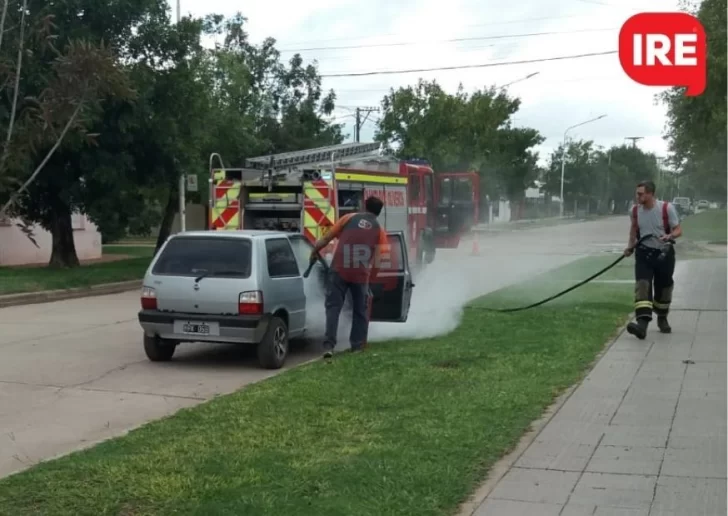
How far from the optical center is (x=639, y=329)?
10609 millimetres

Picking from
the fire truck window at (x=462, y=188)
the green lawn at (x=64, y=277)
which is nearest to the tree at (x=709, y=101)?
the fire truck window at (x=462, y=188)

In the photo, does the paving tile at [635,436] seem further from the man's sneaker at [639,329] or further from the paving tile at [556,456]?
the man's sneaker at [639,329]

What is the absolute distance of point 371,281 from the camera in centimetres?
1062

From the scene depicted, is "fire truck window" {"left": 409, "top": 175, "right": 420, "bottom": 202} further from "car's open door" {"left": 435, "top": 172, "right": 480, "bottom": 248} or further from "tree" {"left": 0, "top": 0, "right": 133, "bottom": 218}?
"tree" {"left": 0, "top": 0, "right": 133, "bottom": 218}

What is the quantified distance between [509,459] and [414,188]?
1709cm

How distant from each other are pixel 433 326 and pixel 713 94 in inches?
545

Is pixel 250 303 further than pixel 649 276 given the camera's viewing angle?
No

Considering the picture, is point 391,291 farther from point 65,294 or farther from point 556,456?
point 65,294

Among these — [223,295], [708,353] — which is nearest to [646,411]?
[708,353]

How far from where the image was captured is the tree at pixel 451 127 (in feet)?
145

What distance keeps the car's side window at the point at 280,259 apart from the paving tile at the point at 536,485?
5.10 m

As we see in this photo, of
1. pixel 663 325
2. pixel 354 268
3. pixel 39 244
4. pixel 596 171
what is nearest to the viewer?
pixel 354 268

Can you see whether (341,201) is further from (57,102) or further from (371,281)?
(57,102)

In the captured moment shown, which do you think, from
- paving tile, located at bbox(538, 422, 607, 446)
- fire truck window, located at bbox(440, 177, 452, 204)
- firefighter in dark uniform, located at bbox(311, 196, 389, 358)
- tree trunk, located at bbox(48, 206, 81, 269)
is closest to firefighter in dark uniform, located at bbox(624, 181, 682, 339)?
firefighter in dark uniform, located at bbox(311, 196, 389, 358)
